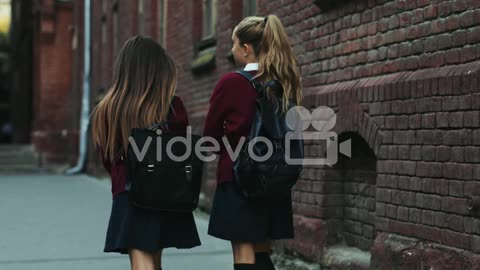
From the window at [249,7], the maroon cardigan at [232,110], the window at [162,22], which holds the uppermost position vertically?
the window at [162,22]

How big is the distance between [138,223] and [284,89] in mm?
971

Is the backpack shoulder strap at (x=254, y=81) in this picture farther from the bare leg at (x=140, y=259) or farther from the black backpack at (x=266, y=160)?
the bare leg at (x=140, y=259)

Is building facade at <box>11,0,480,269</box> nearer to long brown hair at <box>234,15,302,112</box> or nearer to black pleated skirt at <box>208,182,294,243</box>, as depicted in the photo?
long brown hair at <box>234,15,302,112</box>

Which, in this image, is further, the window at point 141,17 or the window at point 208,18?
the window at point 141,17

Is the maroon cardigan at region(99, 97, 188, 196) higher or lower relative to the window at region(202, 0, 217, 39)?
lower

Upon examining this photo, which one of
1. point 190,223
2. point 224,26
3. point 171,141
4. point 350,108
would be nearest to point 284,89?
point 171,141

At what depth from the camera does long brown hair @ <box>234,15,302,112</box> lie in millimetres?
3770

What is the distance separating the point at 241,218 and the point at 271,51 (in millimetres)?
808

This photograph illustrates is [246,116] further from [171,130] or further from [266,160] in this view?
[171,130]

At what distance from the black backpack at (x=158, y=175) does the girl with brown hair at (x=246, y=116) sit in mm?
164

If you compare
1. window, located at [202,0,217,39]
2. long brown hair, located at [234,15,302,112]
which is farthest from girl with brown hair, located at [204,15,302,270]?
window, located at [202,0,217,39]

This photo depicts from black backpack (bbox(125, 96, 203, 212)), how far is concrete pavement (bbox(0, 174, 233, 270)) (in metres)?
2.58

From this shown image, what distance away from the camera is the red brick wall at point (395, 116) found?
438 cm

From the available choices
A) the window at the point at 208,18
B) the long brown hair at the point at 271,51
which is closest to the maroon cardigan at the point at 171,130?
the long brown hair at the point at 271,51
